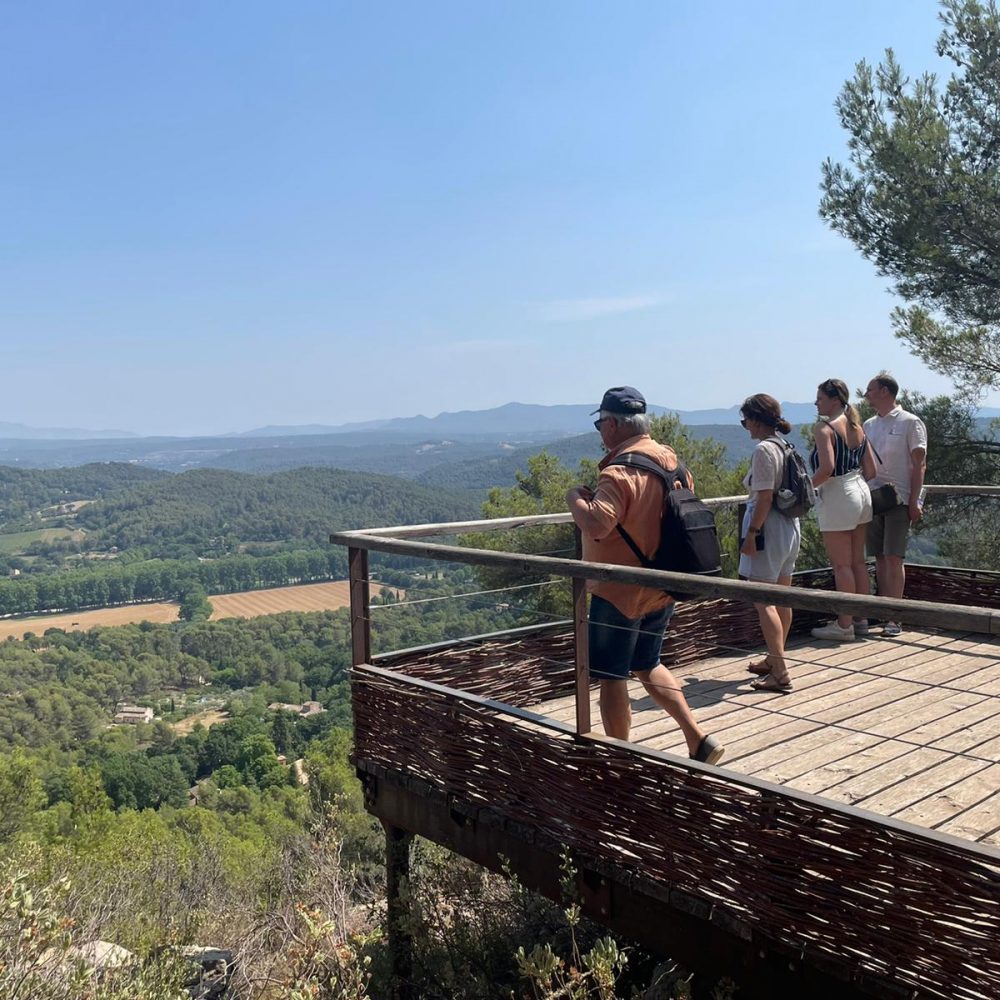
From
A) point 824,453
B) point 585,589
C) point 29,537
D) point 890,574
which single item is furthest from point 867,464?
point 29,537

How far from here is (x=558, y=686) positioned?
15.4 feet

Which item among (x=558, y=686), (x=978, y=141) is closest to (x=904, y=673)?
(x=558, y=686)

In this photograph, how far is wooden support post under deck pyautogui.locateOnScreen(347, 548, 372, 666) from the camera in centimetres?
399

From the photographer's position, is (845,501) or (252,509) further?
(252,509)

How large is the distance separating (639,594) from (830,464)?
228 cm

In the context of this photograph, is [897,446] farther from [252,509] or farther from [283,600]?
[252,509]

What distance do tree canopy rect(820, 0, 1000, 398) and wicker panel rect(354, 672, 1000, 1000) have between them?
9.07m

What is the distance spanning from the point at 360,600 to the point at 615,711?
51.3 inches

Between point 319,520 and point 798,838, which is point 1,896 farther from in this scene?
point 319,520

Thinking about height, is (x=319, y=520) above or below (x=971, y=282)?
below

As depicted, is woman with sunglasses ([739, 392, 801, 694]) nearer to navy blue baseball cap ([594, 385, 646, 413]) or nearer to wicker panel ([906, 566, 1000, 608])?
navy blue baseball cap ([594, 385, 646, 413])

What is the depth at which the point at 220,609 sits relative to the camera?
368ft

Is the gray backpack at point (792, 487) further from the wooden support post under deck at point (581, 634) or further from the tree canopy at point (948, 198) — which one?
the tree canopy at point (948, 198)

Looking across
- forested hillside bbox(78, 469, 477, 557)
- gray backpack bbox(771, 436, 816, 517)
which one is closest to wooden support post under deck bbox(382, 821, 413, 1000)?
gray backpack bbox(771, 436, 816, 517)
